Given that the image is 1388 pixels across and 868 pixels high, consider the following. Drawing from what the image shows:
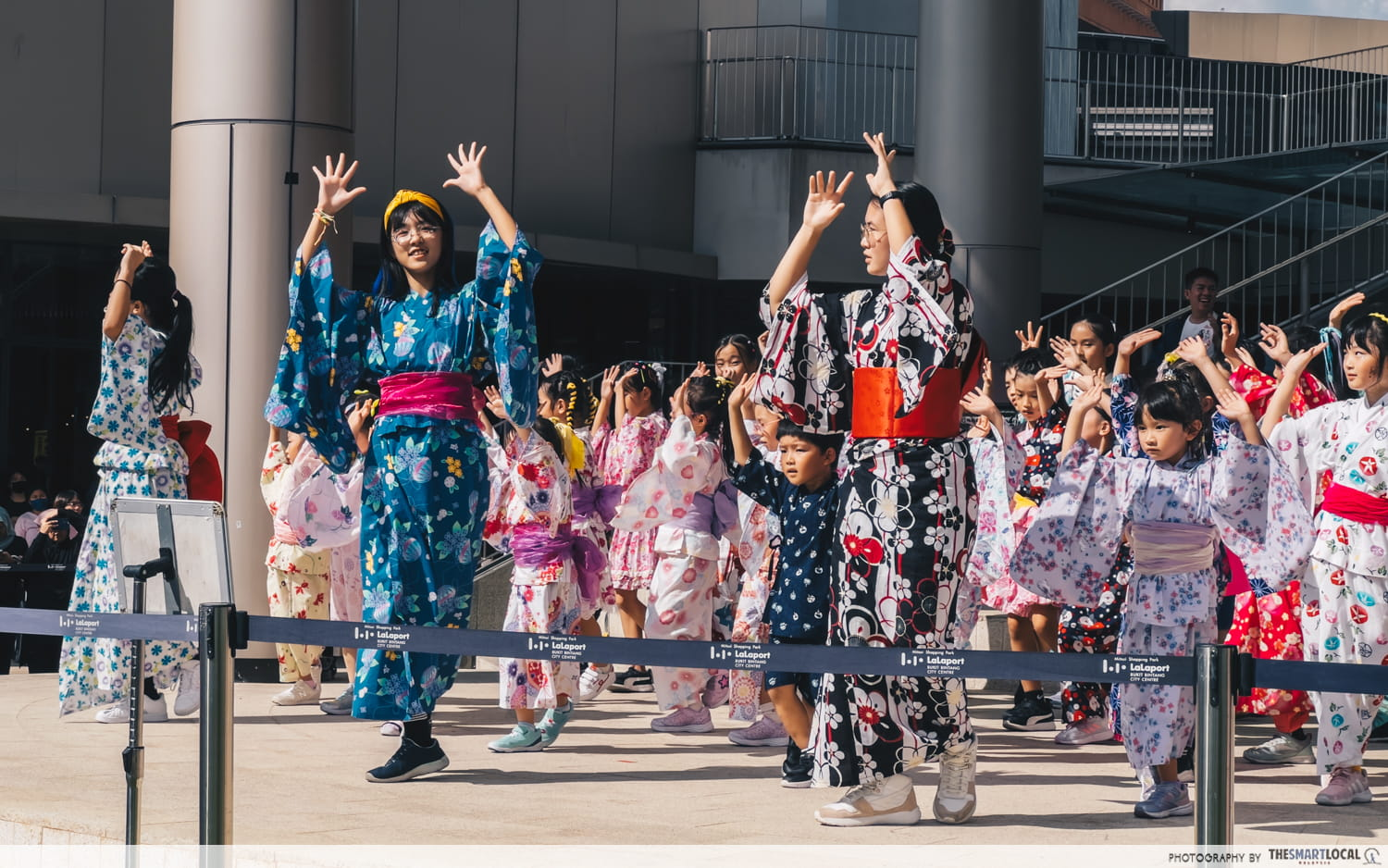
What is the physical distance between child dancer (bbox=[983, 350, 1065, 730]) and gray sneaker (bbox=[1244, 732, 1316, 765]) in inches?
44.9

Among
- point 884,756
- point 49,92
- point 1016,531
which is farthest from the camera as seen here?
point 49,92

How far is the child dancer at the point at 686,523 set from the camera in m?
7.49

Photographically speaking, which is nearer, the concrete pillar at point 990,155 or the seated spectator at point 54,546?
the seated spectator at point 54,546

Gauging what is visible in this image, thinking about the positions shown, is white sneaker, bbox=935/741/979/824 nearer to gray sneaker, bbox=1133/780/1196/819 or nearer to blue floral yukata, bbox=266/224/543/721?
gray sneaker, bbox=1133/780/1196/819

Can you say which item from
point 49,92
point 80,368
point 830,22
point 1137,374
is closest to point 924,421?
point 1137,374

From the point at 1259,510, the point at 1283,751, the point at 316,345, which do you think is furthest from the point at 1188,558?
the point at 316,345

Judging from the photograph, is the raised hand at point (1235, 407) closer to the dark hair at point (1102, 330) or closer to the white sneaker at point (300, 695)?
the dark hair at point (1102, 330)

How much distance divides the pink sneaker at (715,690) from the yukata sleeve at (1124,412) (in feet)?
6.45

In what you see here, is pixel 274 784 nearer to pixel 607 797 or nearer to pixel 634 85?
pixel 607 797

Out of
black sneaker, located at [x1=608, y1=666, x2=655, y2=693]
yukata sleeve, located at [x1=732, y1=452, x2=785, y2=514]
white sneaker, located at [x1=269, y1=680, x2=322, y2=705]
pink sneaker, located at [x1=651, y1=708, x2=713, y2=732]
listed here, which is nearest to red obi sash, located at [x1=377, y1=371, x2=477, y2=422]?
yukata sleeve, located at [x1=732, y1=452, x2=785, y2=514]

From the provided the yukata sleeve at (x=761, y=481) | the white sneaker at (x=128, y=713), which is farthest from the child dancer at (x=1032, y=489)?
the white sneaker at (x=128, y=713)

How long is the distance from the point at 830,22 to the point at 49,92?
751cm

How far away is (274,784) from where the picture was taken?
5828 millimetres

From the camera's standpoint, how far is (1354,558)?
18.6 feet
